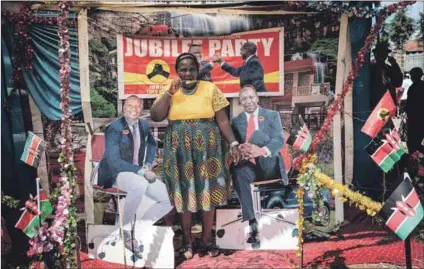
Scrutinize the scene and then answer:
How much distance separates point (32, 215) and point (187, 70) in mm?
2509

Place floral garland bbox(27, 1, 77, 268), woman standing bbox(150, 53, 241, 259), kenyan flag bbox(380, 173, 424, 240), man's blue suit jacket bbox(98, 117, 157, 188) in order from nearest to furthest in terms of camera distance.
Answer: kenyan flag bbox(380, 173, 424, 240), floral garland bbox(27, 1, 77, 268), woman standing bbox(150, 53, 241, 259), man's blue suit jacket bbox(98, 117, 157, 188)

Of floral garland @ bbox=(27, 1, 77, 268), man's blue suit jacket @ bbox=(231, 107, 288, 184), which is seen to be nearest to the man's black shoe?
man's blue suit jacket @ bbox=(231, 107, 288, 184)

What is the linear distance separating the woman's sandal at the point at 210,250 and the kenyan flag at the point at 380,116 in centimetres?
233

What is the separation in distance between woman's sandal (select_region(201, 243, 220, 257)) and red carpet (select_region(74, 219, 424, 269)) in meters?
0.06

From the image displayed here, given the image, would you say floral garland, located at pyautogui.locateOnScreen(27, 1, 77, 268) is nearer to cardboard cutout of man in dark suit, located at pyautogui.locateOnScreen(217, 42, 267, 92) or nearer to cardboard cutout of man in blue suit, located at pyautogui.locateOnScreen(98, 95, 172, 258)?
cardboard cutout of man in blue suit, located at pyautogui.locateOnScreen(98, 95, 172, 258)

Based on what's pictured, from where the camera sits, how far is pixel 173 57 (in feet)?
18.0

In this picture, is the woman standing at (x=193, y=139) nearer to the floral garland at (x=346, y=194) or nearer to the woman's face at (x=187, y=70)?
the woman's face at (x=187, y=70)

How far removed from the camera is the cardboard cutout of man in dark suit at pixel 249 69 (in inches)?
217

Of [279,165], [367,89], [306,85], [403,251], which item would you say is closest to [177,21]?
[306,85]

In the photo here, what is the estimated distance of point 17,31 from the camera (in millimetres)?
5316

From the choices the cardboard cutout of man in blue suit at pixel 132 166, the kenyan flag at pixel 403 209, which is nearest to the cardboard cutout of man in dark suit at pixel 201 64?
the cardboard cutout of man in blue suit at pixel 132 166

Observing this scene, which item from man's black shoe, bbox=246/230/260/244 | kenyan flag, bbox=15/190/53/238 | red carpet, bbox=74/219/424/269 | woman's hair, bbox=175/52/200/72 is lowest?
red carpet, bbox=74/219/424/269

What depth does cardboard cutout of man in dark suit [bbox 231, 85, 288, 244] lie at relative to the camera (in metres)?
5.57

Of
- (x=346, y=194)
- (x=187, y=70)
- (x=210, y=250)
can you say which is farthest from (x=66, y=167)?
(x=346, y=194)
